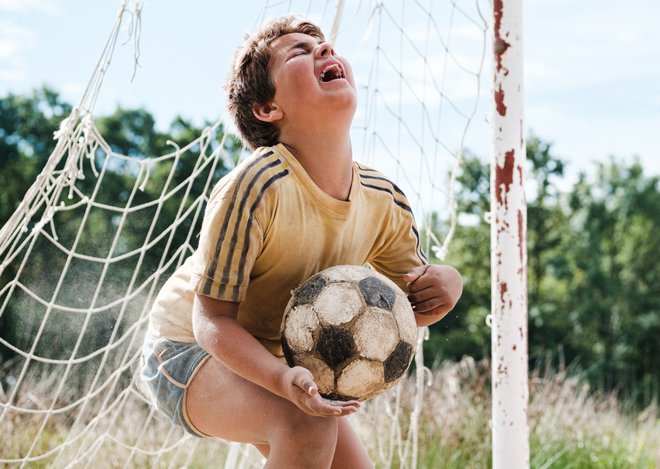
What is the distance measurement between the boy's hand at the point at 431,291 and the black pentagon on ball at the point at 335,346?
18.2 inches

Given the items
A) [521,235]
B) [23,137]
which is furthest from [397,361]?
[23,137]

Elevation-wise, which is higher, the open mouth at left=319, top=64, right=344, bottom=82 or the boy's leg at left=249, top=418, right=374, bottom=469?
the open mouth at left=319, top=64, right=344, bottom=82

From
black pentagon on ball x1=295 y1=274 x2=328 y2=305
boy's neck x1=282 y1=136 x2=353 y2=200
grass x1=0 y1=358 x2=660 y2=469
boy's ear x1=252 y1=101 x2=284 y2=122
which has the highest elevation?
boy's ear x1=252 y1=101 x2=284 y2=122

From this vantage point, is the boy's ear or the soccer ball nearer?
the soccer ball

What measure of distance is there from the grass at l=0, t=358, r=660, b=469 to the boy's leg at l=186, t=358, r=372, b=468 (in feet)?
9.66

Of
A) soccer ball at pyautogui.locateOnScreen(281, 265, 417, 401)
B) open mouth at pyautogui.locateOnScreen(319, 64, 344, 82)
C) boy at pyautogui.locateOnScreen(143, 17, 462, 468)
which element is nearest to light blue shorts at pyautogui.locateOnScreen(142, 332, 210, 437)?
boy at pyautogui.locateOnScreen(143, 17, 462, 468)

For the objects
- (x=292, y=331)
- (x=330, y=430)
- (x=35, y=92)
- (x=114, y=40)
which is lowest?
(x=330, y=430)

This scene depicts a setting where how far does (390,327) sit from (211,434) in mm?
677

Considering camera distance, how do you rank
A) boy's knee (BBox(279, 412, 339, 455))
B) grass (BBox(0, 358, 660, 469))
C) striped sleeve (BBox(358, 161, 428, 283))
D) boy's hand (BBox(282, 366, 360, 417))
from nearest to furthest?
boy's hand (BBox(282, 366, 360, 417)), boy's knee (BBox(279, 412, 339, 455)), striped sleeve (BBox(358, 161, 428, 283)), grass (BBox(0, 358, 660, 469))

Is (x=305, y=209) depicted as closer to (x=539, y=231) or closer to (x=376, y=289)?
(x=376, y=289)

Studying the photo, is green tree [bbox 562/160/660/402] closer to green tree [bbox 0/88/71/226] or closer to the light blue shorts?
green tree [bbox 0/88/71/226]

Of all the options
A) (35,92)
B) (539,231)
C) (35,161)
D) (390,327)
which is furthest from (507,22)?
(539,231)

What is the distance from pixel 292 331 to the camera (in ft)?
7.81

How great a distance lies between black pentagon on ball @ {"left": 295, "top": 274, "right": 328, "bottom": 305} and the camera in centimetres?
238
